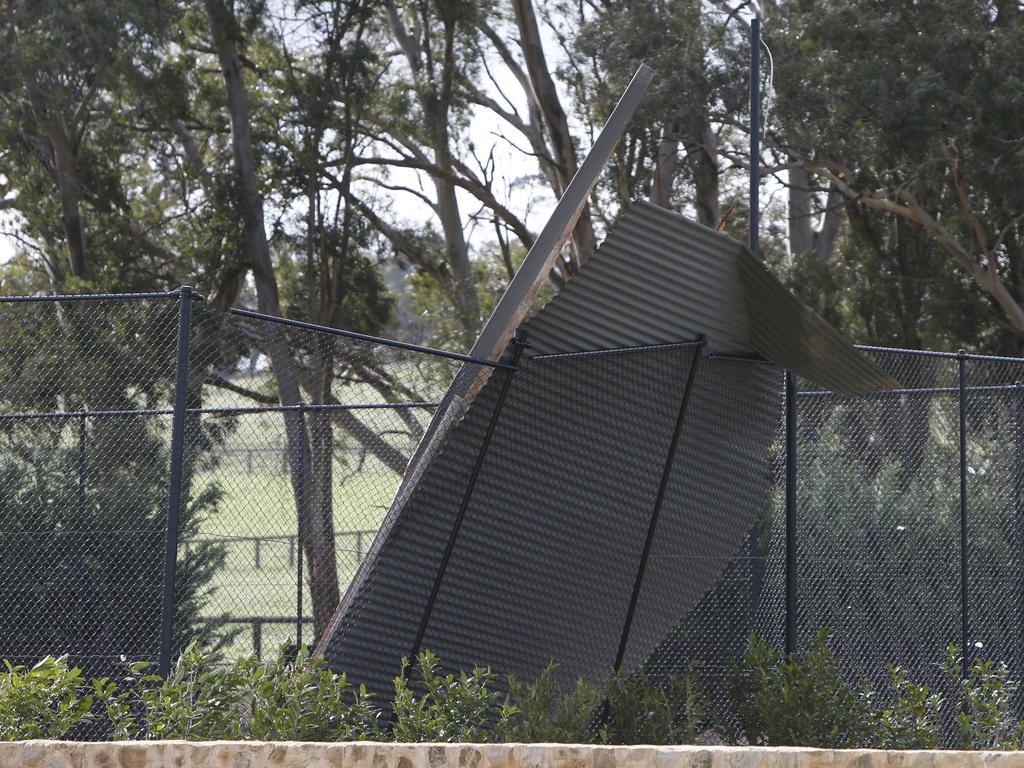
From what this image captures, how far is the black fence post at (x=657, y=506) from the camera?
699 centimetres

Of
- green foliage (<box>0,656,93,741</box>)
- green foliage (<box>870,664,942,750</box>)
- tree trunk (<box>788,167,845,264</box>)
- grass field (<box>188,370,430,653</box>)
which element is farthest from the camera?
tree trunk (<box>788,167,845,264</box>)

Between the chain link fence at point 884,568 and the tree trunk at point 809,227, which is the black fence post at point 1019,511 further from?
the tree trunk at point 809,227

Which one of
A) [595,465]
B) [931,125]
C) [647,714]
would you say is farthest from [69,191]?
[647,714]

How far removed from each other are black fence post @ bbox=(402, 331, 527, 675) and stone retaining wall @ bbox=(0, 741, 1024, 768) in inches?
64.8

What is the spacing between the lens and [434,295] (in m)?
25.2

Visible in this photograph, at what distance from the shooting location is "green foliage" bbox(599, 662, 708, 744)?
246 inches

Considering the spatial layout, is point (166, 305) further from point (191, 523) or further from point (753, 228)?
point (753, 228)

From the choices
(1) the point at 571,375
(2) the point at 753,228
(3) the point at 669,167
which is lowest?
(1) the point at 571,375

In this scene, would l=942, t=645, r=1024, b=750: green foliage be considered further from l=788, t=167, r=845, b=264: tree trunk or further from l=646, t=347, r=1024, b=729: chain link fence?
l=788, t=167, r=845, b=264: tree trunk

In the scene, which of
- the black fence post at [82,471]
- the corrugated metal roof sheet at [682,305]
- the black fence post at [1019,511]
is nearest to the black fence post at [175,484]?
the corrugated metal roof sheet at [682,305]

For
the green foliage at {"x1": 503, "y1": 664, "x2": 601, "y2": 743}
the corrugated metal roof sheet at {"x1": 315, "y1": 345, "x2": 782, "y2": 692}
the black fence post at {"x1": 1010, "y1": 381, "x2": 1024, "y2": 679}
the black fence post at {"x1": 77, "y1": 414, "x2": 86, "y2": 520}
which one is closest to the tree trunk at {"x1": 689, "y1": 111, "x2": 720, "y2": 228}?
the black fence post at {"x1": 1010, "y1": 381, "x2": 1024, "y2": 679}

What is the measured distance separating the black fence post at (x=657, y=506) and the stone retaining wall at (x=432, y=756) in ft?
7.58

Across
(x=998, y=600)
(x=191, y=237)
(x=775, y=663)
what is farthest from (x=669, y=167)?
(x=775, y=663)

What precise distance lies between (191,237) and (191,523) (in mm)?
11173
